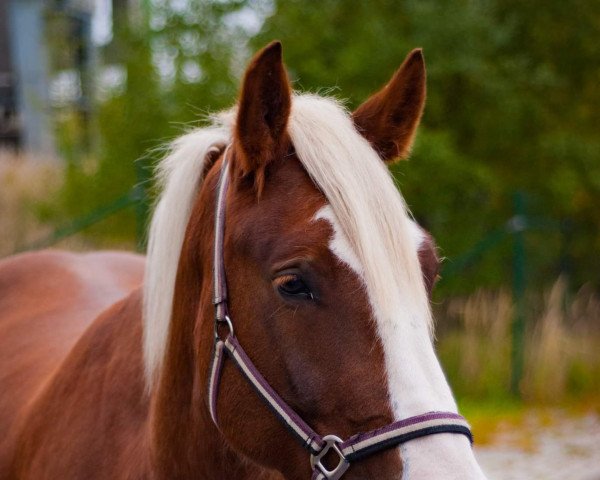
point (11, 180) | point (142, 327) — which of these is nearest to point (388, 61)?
point (11, 180)

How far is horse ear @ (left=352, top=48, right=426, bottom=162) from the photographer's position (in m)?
2.30

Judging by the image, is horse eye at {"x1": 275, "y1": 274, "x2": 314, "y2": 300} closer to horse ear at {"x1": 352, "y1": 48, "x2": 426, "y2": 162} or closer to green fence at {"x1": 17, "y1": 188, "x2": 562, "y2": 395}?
horse ear at {"x1": 352, "y1": 48, "x2": 426, "y2": 162}

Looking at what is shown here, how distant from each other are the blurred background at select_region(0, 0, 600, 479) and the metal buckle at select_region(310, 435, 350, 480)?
544 centimetres

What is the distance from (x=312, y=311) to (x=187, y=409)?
0.61 meters

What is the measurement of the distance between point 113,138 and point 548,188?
15.4ft

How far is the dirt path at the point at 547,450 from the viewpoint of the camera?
20.1 feet

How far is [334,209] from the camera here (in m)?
1.98

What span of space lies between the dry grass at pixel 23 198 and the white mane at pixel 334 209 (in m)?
6.27

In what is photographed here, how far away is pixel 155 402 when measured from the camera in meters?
2.42

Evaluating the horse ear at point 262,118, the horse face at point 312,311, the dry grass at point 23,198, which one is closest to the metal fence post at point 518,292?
the dry grass at point 23,198

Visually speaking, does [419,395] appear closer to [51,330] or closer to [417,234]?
[417,234]

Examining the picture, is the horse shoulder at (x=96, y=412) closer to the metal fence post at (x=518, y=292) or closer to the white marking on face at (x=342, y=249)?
the white marking on face at (x=342, y=249)

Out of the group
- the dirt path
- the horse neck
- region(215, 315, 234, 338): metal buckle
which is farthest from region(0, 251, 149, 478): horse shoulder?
the dirt path

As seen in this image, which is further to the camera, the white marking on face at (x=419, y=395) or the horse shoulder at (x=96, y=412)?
the horse shoulder at (x=96, y=412)
